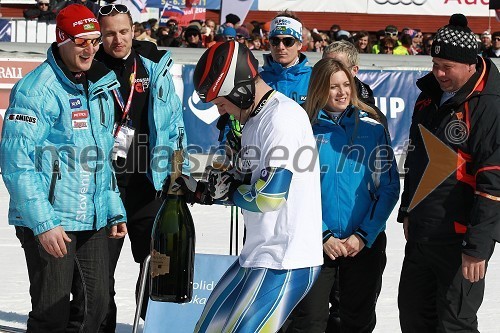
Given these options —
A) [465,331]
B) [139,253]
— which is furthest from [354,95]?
[139,253]

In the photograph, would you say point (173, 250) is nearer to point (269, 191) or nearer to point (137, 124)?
point (269, 191)

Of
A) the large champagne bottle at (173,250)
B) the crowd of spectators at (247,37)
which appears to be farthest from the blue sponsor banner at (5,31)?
the large champagne bottle at (173,250)

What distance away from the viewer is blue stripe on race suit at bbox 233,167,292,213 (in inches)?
161

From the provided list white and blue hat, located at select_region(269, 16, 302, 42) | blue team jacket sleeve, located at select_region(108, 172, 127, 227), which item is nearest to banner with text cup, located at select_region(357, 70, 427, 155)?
white and blue hat, located at select_region(269, 16, 302, 42)

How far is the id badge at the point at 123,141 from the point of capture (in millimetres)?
6098

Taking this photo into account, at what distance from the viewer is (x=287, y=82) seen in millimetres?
6492

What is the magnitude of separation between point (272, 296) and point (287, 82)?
2545 millimetres

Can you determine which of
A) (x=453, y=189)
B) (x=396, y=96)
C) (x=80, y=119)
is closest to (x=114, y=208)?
(x=80, y=119)

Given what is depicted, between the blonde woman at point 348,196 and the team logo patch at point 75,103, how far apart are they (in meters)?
1.22

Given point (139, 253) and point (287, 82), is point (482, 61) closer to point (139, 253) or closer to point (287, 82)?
point (287, 82)

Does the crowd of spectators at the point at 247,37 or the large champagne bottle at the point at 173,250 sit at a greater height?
the crowd of spectators at the point at 247,37

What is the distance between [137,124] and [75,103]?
4.18 ft

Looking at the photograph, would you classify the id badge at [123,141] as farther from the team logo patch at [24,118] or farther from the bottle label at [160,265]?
the bottle label at [160,265]

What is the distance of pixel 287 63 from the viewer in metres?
6.57
